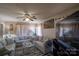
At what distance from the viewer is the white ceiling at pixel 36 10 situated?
203 centimetres

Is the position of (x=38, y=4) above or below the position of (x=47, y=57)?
above

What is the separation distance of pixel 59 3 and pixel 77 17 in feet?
1.29

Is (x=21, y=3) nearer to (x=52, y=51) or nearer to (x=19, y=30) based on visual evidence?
(x=19, y=30)

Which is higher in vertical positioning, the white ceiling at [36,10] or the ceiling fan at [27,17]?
the white ceiling at [36,10]

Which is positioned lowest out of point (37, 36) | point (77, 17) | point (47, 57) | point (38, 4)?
point (47, 57)

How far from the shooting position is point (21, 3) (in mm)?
2020

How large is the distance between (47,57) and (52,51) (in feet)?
0.46

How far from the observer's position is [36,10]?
2.04 m

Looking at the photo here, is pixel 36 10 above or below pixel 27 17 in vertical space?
above

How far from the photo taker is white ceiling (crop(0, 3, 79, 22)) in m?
2.03

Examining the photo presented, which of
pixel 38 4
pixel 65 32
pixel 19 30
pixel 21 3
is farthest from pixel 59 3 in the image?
pixel 19 30

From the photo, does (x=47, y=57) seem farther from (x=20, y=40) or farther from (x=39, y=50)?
(x=20, y=40)

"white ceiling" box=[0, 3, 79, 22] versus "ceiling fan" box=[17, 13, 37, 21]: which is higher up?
"white ceiling" box=[0, 3, 79, 22]

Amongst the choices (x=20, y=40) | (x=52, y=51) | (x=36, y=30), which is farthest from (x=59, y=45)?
(x=20, y=40)
